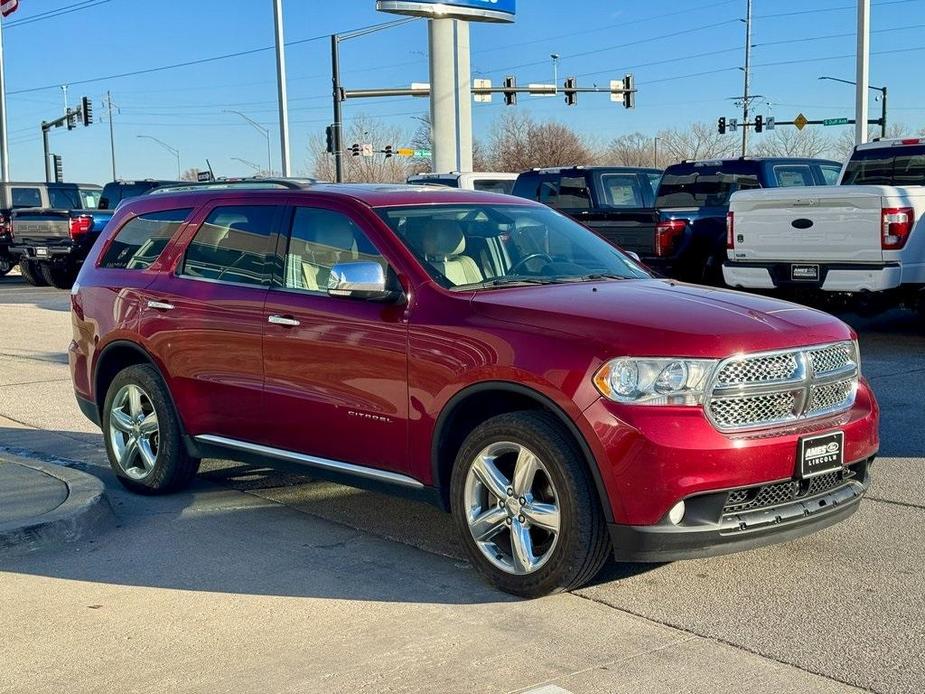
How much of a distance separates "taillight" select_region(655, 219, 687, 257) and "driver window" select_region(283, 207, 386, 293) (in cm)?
895

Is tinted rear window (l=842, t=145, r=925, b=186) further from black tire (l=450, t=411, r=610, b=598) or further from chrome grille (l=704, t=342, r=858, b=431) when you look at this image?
black tire (l=450, t=411, r=610, b=598)

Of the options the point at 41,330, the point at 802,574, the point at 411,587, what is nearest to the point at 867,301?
the point at 802,574

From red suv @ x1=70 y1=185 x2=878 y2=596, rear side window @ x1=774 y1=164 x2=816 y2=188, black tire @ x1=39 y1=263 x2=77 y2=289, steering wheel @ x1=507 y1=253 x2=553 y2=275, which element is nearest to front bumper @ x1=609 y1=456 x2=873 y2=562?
red suv @ x1=70 y1=185 x2=878 y2=596

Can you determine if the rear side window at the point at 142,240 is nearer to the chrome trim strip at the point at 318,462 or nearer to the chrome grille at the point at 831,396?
the chrome trim strip at the point at 318,462

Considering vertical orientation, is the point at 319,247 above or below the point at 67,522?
above

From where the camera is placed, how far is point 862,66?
22016 millimetres

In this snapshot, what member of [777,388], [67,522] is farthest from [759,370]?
[67,522]

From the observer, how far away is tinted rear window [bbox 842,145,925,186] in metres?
13.6

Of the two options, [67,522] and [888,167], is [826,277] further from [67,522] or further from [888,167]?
[67,522]

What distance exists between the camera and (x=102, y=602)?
5.14 meters

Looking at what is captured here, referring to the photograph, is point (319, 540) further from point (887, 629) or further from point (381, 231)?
point (887, 629)

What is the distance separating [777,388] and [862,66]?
1906 cm

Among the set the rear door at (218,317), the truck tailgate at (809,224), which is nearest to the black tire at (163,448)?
the rear door at (218,317)

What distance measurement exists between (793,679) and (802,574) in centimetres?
120
